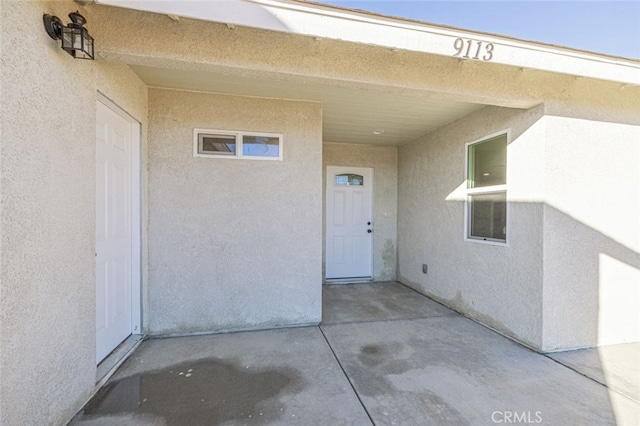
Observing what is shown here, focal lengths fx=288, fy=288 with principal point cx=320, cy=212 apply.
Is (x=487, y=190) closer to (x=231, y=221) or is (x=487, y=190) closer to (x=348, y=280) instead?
(x=348, y=280)

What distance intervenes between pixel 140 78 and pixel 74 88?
4.02 ft

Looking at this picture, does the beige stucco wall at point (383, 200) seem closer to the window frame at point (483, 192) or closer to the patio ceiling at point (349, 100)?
the patio ceiling at point (349, 100)

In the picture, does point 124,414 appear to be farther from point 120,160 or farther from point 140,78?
point 140,78

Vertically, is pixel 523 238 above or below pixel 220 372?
above

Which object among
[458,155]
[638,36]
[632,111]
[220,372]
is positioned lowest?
[220,372]

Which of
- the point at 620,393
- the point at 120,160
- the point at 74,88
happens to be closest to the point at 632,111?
the point at 620,393

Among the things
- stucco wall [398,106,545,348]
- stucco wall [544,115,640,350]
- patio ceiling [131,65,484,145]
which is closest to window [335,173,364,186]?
stucco wall [398,106,545,348]

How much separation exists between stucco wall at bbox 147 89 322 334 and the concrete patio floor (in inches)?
12.0

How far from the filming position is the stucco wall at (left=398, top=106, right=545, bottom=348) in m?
3.05

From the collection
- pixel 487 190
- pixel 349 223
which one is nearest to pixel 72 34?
pixel 487 190

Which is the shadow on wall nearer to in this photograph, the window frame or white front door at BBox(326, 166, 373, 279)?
the window frame

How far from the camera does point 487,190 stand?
3.71m

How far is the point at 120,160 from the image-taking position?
2877mm

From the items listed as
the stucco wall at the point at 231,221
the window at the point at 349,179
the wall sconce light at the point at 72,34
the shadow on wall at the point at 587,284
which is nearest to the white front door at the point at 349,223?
the window at the point at 349,179
